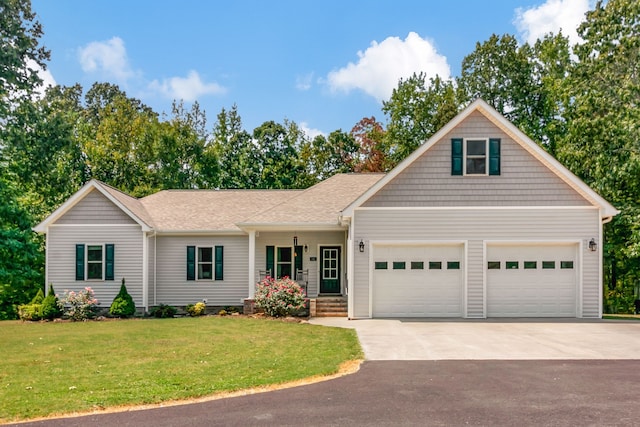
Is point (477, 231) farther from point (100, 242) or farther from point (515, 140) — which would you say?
point (100, 242)

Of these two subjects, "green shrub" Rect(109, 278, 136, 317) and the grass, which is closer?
the grass

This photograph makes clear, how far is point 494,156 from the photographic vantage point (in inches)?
658

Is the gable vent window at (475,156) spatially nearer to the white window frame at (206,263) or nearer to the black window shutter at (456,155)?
the black window shutter at (456,155)

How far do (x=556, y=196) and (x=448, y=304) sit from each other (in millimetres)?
4882

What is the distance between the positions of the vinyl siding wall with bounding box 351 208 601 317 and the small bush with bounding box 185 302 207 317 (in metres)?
5.96

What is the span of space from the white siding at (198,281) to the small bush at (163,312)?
2.98 ft

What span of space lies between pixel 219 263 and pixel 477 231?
9.56m

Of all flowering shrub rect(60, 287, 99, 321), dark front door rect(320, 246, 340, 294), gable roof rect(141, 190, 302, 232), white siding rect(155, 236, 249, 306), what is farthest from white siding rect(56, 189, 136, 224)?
dark front door rect(320, 246, 340, 294)

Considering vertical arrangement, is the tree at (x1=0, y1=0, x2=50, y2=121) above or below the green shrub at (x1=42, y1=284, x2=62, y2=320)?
above

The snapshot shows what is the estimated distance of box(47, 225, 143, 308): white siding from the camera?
738 inches

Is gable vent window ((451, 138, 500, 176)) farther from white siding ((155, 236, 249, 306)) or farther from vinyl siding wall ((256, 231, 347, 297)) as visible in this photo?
white siding ((155, 236, 249, 306))

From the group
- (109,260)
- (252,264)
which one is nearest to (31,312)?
(109,260)

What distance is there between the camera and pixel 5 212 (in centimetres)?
2281

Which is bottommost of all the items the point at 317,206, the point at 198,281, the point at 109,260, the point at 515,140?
the point at 198,281
